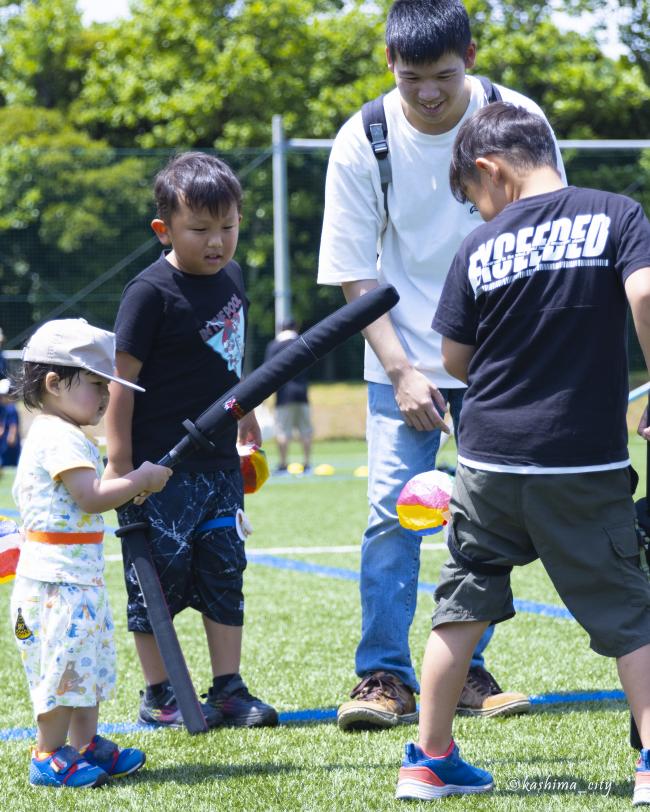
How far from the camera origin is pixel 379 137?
3.53 meters

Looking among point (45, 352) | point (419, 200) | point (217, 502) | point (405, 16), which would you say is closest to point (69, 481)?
point (45, 352)

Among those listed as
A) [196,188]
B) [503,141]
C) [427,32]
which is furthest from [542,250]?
[196,188]

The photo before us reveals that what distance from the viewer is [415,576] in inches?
144

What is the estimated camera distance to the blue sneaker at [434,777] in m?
2.68

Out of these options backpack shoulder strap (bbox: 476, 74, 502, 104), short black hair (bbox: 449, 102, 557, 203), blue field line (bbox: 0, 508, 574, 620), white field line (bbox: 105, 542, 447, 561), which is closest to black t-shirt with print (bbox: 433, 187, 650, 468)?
short black hair (bbox: 449, 102, 557, 203)

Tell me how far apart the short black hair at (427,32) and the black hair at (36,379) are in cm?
125

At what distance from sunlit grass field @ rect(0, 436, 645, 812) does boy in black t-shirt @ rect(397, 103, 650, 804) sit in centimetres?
22

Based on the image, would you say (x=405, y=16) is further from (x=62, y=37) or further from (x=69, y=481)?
(x=62, y=37)

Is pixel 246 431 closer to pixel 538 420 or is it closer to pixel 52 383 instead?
pixel 52 383

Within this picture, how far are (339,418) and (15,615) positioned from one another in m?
17.7

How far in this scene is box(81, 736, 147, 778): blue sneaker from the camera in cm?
296

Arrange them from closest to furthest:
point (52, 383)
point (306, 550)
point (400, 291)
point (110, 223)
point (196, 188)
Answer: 1. point (52, 383)
2. point (196, 188)
3. point (400, 291)
4. point (306, 550)
5. point (110, 223)

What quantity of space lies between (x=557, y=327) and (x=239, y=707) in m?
1.56

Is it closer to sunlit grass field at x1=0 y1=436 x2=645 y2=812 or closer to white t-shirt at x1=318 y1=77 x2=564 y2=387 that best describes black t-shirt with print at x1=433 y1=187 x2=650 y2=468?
sunlit grass field at x1=0 y1=436 x2=645 y2=812
